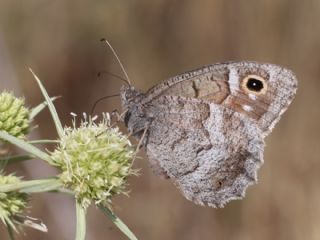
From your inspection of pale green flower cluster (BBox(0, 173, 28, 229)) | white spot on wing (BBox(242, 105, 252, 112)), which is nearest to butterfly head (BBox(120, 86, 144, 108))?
white spot on wing (BBox(242, 105, 252, 112))

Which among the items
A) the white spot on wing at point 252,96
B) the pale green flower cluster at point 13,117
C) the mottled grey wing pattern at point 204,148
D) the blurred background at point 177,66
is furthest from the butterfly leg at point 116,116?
the blurred background at point 177,66

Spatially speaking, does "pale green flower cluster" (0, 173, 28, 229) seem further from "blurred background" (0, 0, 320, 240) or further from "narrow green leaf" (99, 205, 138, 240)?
"blurred background" (0, 0, 320, 240)

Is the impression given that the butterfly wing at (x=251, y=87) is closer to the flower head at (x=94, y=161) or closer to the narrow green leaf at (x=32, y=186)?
the flower head at (x=94, y=161)

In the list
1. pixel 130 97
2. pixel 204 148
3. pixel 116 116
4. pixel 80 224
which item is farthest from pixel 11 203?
pixel 204 148

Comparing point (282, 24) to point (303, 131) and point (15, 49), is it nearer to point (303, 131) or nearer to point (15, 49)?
point (303, 131)

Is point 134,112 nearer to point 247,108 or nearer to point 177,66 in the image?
point 247,108

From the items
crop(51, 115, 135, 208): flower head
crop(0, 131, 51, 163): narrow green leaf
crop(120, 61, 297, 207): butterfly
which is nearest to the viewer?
crop(0, 131, 51, 163): narrow green leaf
